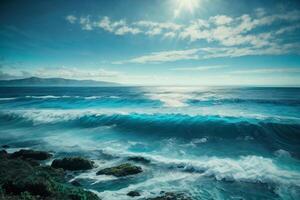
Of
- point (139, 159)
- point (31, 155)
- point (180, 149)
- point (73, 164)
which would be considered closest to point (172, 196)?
point (139, 159)

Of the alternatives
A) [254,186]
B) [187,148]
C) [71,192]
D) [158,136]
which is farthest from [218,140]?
[71,192]

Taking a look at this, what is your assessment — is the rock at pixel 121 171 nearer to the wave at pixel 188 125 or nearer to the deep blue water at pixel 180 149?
the deep blue water at pixel 180 149

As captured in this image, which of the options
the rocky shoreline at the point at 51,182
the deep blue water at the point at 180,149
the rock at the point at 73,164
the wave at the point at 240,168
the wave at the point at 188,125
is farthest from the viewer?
the wave at the point at 188,125

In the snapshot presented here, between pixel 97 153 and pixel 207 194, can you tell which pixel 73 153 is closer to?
pixel 97 153

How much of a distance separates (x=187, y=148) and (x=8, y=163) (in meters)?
12.4

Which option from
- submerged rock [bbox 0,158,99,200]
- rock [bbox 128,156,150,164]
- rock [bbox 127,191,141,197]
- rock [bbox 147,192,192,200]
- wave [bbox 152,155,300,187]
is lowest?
rock [bbox 128,156,150,164]

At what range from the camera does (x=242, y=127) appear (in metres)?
23.8

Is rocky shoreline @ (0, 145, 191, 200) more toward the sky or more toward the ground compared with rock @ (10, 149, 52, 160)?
more toward the sky

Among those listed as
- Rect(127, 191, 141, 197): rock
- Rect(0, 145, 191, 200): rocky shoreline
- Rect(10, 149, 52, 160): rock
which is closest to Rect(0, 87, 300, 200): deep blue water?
Rect(127, 191, 141, 197): rock

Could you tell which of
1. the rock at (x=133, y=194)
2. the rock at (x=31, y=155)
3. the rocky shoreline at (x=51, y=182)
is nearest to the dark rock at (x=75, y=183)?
the rocky shoreline at (x=51, y=182)

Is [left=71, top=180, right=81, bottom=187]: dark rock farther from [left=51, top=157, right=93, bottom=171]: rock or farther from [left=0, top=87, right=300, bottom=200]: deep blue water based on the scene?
[left=51, top=157, right=93, bottom=171]: rock

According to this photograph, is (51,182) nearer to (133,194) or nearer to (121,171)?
(133,194)

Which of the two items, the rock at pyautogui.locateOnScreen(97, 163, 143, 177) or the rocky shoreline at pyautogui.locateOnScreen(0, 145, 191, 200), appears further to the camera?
the rock at pyautogui.locateOnScreen(97, 163, 143, 177)

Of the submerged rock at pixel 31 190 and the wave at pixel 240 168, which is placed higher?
the submerged rock at pixel 31 190
